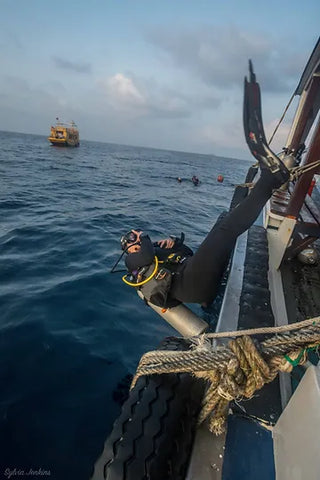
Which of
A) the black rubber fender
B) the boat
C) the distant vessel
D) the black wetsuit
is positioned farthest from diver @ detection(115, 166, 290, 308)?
the distant vessel

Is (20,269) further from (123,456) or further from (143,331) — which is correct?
(123,456)

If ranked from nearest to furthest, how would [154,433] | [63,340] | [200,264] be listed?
[154,433]
[200,264]
[63,340]

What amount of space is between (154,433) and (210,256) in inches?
85.3

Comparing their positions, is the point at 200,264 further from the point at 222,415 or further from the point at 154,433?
the point at 154,433

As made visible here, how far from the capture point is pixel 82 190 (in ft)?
60.7

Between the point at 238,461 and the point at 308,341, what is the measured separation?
4.60 ft

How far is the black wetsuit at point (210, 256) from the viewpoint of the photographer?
3.53 meters

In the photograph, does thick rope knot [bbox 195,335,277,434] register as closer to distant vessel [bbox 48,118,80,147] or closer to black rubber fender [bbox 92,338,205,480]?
black rubber fender [bbox 92,338,205,480]

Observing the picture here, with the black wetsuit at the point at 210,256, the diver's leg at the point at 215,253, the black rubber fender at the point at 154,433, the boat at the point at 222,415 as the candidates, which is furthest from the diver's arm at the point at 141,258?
the black rubber fender at the point at 154,433

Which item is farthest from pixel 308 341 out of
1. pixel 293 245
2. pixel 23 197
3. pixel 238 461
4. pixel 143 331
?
pixel 23 197

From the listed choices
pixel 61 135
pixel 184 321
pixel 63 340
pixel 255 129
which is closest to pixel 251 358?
pixel 184 321

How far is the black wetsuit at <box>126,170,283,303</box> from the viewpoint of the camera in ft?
11.6

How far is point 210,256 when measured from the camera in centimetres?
363

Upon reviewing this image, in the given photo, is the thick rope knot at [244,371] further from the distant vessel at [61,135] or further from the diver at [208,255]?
the distant vessel at [61,135]
